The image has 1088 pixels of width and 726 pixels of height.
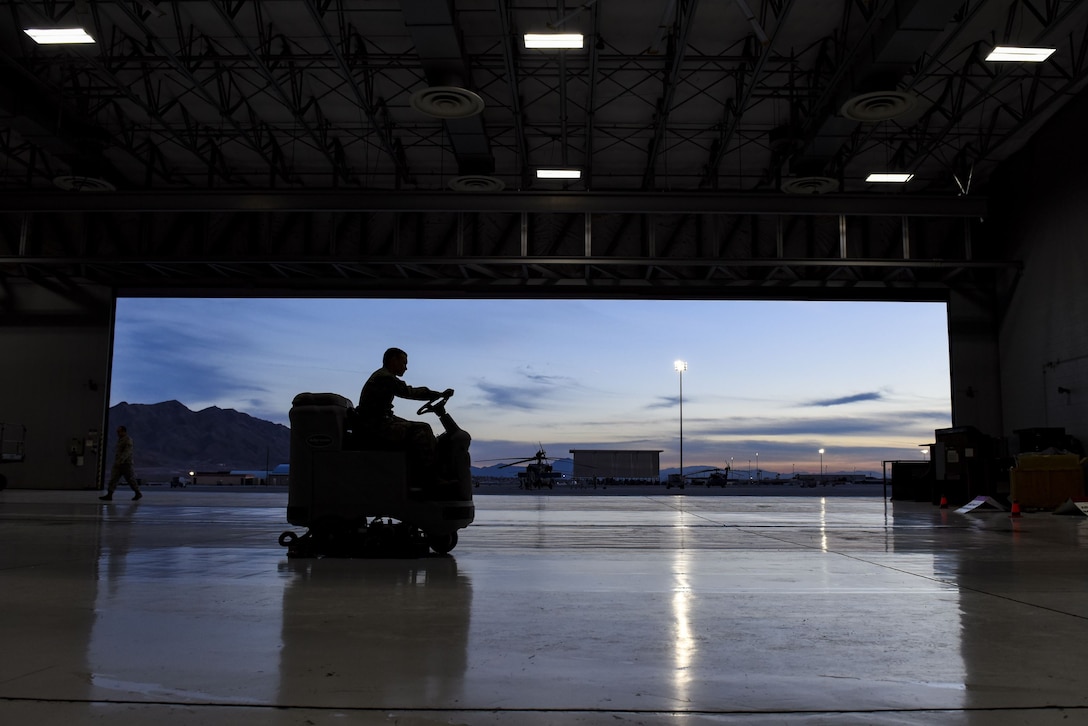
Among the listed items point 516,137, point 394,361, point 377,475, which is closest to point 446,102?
point 516,137

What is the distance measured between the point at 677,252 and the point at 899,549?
55.4 ft

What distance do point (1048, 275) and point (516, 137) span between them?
1390cm

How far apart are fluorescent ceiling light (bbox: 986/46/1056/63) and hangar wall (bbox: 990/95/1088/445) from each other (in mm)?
6480

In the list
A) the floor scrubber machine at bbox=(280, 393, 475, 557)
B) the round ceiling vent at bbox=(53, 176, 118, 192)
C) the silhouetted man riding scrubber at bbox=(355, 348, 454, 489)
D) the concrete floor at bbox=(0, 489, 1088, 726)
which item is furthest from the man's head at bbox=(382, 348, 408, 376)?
the round ceiling vent at bbox=(53, 176, 118, 192)

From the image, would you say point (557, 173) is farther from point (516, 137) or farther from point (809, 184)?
point (809, 184)

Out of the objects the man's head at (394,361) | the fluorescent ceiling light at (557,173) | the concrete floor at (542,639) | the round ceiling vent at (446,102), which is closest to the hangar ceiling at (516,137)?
the round ceiling vent at (446,102)

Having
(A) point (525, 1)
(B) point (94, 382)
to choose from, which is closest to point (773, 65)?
(A) point (525, 1)

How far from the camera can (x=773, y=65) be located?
620 inches

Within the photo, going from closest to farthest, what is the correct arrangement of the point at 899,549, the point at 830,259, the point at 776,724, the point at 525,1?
the point at 776,724 → the point at 899,549 → the point at 525,1 → the point at 830,259

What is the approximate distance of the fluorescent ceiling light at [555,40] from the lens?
11.2 metres

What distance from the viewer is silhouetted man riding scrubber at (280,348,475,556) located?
565cm

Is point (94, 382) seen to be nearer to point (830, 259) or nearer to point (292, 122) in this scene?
point (292, 122)

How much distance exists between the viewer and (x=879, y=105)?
41.4ft

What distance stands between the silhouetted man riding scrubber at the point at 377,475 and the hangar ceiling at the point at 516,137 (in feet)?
24.2
